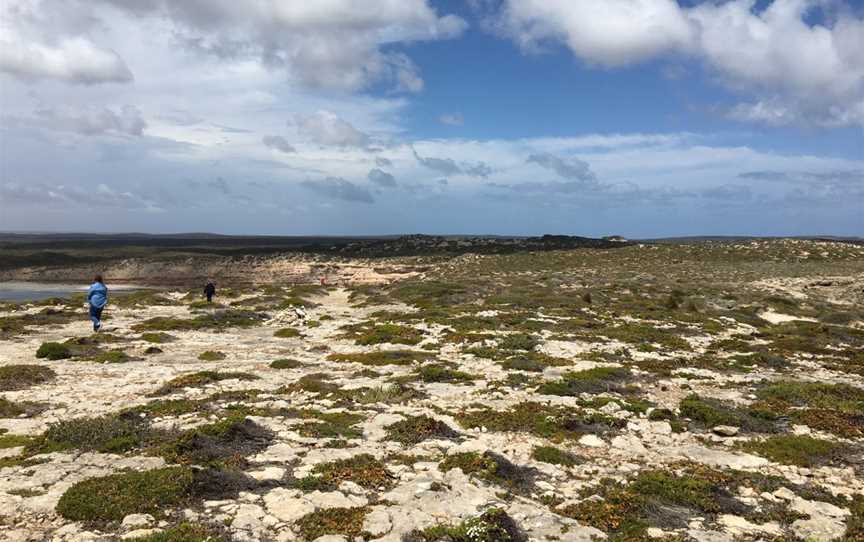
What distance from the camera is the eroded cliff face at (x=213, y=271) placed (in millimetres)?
85062

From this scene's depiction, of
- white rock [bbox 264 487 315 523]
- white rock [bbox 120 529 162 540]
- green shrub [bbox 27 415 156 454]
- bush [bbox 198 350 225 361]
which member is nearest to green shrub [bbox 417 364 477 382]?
bush [bbox 198 350 225 361]

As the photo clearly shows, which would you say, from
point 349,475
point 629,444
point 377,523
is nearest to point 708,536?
point 629,444

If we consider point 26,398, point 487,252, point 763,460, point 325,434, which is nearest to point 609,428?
point 763,460

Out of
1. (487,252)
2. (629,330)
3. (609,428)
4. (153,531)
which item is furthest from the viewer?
(487,252)

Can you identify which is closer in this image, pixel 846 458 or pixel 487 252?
pixel 846 458

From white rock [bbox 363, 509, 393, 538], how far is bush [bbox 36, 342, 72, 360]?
689 inches

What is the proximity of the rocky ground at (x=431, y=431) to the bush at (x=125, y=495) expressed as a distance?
39 mm

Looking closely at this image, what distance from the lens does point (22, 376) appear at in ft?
57.8

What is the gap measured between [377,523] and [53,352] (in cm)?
1798

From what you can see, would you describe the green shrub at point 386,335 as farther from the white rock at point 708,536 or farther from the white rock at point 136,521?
the white rock at point 708,536

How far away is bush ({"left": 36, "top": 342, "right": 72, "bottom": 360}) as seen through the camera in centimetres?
2119

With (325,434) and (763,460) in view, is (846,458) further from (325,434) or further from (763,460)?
(325,434)

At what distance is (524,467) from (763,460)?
5.43 m

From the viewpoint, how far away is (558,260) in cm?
8225
